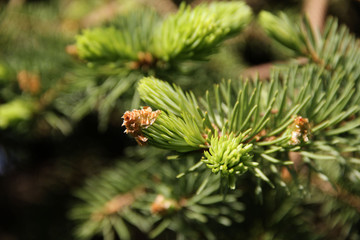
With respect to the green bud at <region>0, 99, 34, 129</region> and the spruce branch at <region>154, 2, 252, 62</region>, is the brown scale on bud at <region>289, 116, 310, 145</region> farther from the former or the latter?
the green bud at <region>0, 99, 34, 129</region>

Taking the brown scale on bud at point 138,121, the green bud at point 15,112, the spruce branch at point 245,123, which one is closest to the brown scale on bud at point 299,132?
the spruce branch at point 245,123

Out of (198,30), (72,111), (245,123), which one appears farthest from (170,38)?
(72,111)

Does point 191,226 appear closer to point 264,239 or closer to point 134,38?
point 264,239

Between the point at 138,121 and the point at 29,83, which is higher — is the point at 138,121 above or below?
above

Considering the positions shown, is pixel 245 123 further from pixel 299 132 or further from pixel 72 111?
pixel 72 111

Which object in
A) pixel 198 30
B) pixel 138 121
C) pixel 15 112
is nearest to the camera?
pixel 138 121

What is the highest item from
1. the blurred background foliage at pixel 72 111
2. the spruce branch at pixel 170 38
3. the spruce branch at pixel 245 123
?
the spruce branch at pixel 170 38

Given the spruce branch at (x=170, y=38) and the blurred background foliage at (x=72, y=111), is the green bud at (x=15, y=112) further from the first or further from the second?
the spruce branch at (x=170, y=38)
